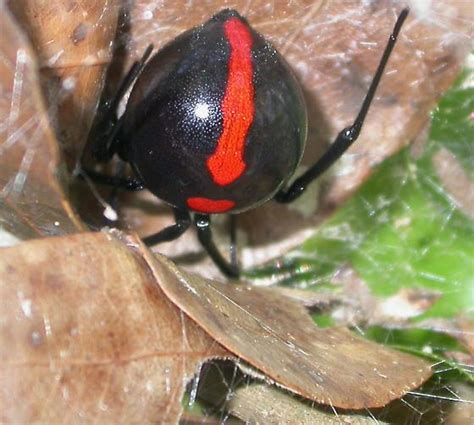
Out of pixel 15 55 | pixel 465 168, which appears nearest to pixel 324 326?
pixel 465 168

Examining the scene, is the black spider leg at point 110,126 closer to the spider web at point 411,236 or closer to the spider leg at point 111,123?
the spider leg at point 111,123

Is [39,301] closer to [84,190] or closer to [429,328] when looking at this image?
[84,190]

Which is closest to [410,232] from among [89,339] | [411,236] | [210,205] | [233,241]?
[411,236]

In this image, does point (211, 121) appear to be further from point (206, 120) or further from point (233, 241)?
point (233, 241)

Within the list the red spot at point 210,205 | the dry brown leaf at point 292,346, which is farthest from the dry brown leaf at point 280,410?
the red spot at point 210,205

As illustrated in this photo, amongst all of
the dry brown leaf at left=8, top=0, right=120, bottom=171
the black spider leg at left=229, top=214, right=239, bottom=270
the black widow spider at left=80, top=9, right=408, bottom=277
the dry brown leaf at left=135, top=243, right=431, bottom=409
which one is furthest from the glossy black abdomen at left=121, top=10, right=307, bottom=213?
the black spider leg at left=229, top=214, right=239, bottom=270
